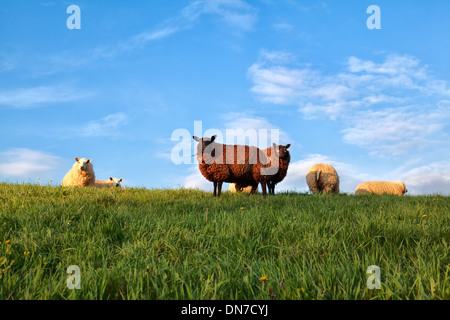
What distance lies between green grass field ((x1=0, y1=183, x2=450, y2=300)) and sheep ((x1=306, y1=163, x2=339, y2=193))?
9745 millimetres

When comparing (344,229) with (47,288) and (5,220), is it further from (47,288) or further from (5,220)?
(5,220)

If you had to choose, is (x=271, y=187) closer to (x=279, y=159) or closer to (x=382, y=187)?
(x=279, y=159)

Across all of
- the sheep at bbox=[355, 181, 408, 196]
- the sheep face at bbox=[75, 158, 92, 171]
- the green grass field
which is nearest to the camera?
the green grass field

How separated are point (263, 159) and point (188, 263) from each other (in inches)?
335

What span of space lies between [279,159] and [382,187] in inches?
511

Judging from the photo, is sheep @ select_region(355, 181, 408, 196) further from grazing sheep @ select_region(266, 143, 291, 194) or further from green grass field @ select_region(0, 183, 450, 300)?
green grass field @ select_region(0, 183, 450, 300)

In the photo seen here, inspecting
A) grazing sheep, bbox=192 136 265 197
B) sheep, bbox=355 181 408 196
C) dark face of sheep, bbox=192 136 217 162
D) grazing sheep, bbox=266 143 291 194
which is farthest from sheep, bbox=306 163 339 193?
dark face of sheep, bbox=192 136 217 162

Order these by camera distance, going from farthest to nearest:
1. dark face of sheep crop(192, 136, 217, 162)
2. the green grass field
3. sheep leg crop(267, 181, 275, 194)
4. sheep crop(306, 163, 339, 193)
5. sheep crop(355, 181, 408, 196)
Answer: sheep crop(355, 181, 408, 196) < sheep crop(306, 163, 339, 193) < sheep leg crop(267, 181, 275, 194) < dark face of sheep crop(192, 136, 217, 162) < the green grass field

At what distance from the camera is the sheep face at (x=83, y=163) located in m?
15.2

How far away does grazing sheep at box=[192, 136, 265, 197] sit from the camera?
37.2 feet

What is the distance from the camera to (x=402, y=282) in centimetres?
319

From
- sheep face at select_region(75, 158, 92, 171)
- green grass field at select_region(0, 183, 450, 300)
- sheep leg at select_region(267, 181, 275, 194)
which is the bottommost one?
green grass field at select_region(0, 183, 450, 300)

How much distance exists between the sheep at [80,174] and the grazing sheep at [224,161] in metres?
6.79
